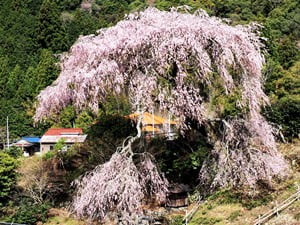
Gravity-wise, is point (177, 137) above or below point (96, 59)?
below

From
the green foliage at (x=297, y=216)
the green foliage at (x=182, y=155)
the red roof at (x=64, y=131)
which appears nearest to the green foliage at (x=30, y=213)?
the green foliage at (x=182, y=155)

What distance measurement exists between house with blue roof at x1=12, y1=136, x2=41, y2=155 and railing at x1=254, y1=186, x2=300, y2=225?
21170mm

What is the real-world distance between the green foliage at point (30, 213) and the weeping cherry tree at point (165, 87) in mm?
2150

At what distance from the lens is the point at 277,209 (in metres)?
9.62

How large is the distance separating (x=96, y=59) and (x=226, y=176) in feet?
13.5

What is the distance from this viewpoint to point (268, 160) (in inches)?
427

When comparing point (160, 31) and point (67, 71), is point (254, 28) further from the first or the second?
point (67, 71)

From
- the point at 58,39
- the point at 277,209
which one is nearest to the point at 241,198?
the point at 277,209

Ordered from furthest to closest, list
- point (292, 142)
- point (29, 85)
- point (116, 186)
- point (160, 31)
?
point (29, 85), point (292, 142), point (160, 31), point (116, 186)

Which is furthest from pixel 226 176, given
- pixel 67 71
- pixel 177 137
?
pixel 67 71

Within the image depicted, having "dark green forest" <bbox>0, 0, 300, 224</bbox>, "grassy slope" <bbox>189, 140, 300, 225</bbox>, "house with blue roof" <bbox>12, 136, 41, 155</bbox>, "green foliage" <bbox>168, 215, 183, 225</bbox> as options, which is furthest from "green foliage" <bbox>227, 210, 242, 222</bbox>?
"house with blue roof" <bbox>12, 136, 41, 155</bbox>

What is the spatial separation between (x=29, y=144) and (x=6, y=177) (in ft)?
53.5

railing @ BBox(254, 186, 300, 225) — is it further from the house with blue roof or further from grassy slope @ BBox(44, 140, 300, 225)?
the house with blue roof

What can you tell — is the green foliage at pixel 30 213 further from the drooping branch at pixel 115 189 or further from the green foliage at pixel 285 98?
the green foliage at pixel 285 98
